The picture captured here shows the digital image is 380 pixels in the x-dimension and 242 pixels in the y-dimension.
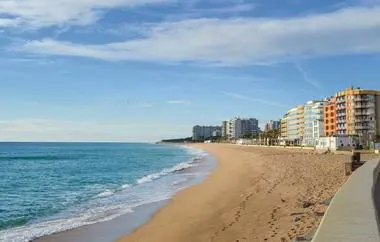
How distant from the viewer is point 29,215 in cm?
1792

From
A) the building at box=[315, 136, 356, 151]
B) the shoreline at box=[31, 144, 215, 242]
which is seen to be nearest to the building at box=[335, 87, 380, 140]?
the building at box=[315, 136, 356, 151]

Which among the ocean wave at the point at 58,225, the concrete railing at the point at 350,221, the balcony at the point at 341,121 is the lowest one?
the ocean wave at the point at 58,225

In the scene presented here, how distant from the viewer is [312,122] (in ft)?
462

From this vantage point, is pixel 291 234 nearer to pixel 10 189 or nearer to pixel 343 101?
pixel 10 189

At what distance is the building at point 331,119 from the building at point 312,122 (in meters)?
5.35

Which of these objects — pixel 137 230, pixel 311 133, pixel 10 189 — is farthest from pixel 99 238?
pixel 311 133

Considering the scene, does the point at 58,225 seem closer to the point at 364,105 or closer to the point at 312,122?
the point at 364,105

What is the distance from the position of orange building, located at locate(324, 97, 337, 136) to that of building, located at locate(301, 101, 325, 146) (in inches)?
212

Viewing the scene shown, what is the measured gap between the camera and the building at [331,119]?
117088mm

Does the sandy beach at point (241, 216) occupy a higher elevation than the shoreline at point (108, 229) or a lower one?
higher

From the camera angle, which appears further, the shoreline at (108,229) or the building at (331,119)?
the building at (331,119)

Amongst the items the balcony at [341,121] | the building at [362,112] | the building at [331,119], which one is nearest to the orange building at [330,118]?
the building at [331,119]

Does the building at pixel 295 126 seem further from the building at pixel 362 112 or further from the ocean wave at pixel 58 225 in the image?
the ocean wave at pixel 58 225

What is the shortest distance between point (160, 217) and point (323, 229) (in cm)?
985
